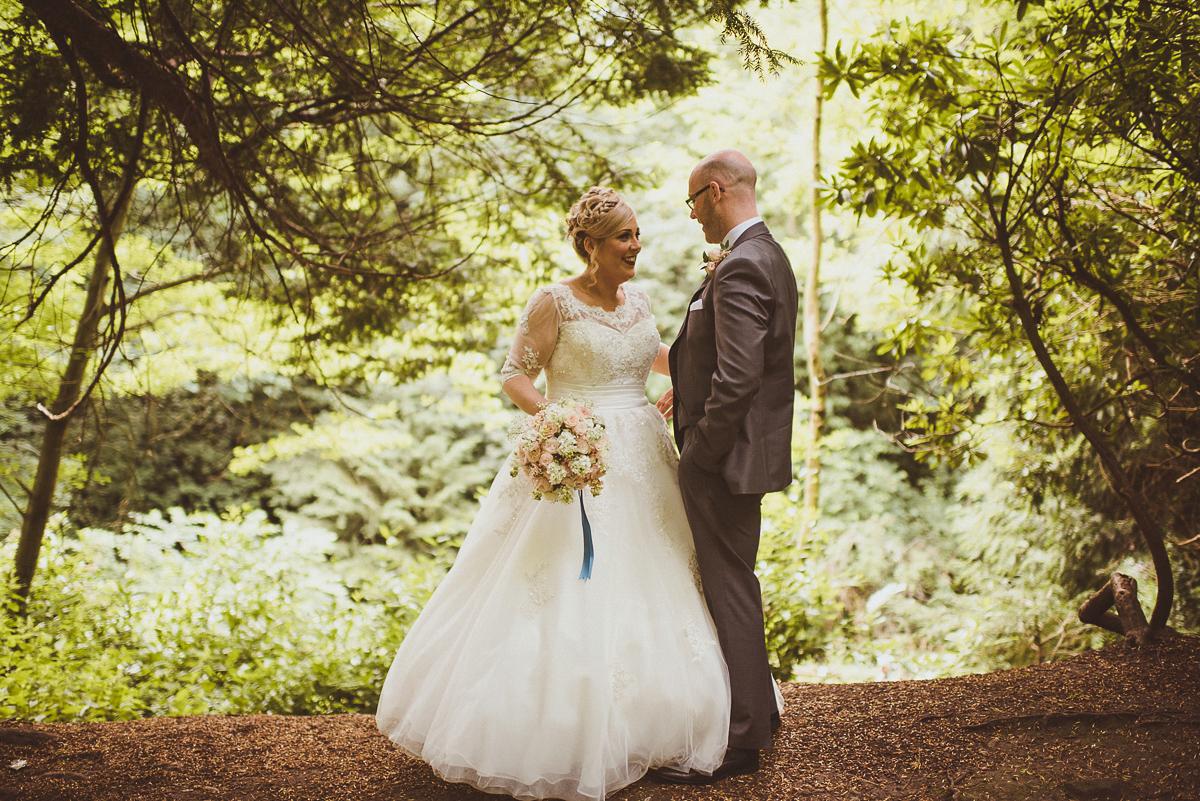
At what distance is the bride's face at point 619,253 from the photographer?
316 centimetres

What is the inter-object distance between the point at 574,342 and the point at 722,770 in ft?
5.74

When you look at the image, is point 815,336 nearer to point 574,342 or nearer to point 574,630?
point 574,342

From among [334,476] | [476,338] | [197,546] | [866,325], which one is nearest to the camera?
[197,546]

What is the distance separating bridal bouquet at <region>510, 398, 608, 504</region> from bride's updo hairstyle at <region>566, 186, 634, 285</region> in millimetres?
774

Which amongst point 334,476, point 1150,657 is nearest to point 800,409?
point 334,476

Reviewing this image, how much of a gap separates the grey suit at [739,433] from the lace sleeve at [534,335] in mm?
569

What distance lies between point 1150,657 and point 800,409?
724 cm

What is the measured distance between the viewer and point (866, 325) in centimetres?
908

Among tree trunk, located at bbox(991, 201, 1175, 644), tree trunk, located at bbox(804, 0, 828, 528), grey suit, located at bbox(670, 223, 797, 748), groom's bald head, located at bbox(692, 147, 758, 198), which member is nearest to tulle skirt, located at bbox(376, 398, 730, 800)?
grey suit, located at bbox(670, 223, 797, 748)

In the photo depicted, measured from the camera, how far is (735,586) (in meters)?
2.91

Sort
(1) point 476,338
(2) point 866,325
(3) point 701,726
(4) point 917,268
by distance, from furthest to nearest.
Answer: (2) point 866,325 → (1) point 476,338 → (4) point 917,268 → (3) point 701,726

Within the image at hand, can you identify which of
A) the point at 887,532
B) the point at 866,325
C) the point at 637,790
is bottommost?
the point at 637,790

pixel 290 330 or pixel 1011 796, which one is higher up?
pixel 290 330

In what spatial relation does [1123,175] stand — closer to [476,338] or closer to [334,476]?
[476,338]
